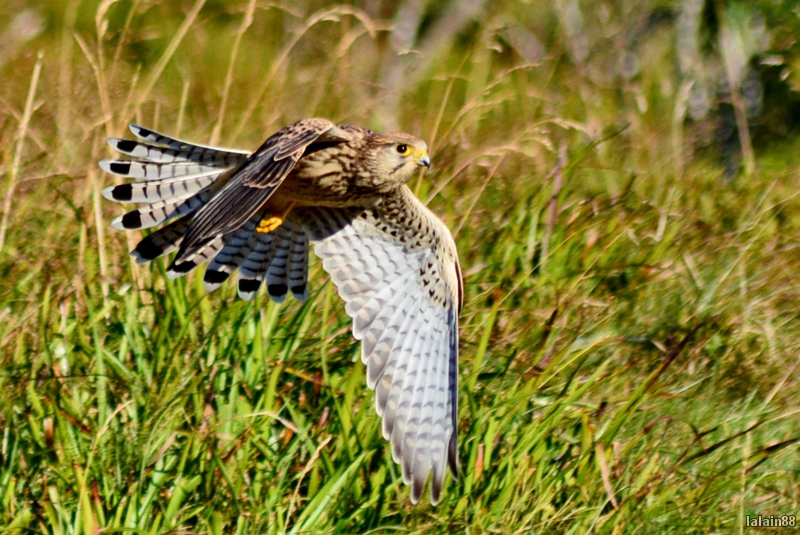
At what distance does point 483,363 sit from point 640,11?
140 inches

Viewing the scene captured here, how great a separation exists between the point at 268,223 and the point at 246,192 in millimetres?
890

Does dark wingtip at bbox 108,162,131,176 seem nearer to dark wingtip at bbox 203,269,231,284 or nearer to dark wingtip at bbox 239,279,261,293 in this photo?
dark wingtip at bbox 203,269,231,284

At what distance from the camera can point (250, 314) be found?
405cm

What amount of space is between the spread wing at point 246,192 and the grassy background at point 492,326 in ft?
1.66

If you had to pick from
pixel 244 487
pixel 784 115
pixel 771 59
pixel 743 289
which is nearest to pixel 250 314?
pixel 244 487

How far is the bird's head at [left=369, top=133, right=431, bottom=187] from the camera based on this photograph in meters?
4.19

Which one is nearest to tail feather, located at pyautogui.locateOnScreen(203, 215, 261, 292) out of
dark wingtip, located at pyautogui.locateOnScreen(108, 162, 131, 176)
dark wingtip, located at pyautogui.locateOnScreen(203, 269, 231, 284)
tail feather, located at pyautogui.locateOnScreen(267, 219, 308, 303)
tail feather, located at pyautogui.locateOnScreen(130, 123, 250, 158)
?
dark wingtip, located at pyautogui.locateOnScreen(203, 269, 231, 284)

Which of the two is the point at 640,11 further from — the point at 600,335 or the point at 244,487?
the point at 244,487

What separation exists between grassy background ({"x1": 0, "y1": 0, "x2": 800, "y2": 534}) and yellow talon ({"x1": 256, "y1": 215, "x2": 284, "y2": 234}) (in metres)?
0.32

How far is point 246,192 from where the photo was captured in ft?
11.2

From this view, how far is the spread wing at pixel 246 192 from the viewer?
330 cm

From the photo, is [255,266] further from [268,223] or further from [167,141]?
[167,141]

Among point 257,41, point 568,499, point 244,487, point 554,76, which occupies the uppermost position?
point 257,41

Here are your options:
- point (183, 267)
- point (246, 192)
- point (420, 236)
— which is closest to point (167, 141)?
point (183, 267)
